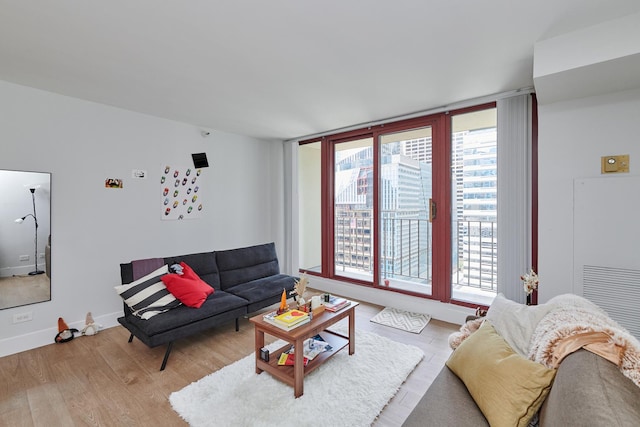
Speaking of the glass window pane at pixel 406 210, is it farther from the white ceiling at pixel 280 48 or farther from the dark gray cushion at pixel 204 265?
the dark gray cushion at pixel 204 265

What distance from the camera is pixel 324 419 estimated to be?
5.74ft

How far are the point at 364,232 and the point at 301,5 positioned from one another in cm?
356

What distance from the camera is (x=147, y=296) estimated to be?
2.57m

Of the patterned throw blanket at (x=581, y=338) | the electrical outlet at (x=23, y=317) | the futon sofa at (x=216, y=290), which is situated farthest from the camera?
the electrical outlet at (x=23, y=317)

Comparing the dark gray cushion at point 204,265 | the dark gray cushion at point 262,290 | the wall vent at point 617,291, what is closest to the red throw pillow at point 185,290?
the dark gray cushion at point 204,265

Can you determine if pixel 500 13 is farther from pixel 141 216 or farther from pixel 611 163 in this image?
pixel 141 216

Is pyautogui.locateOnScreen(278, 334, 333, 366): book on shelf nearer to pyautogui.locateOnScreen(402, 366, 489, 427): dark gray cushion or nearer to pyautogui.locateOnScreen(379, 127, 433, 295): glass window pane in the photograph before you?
pyautogui.locateOnScreen(402, 366, 489, 427): dark gray cushion

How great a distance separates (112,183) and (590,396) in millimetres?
4098

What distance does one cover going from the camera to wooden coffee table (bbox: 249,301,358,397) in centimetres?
196

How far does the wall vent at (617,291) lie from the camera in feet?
6.71

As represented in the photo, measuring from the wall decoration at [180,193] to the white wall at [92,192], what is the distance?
8 cm

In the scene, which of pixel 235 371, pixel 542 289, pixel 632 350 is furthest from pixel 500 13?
pixel 235 371

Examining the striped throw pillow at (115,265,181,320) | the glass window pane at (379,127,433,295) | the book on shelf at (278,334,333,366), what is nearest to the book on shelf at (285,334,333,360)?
the book on shelf at (278,334,333,366)

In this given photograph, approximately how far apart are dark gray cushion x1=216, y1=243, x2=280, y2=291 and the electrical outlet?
69.4 inches
